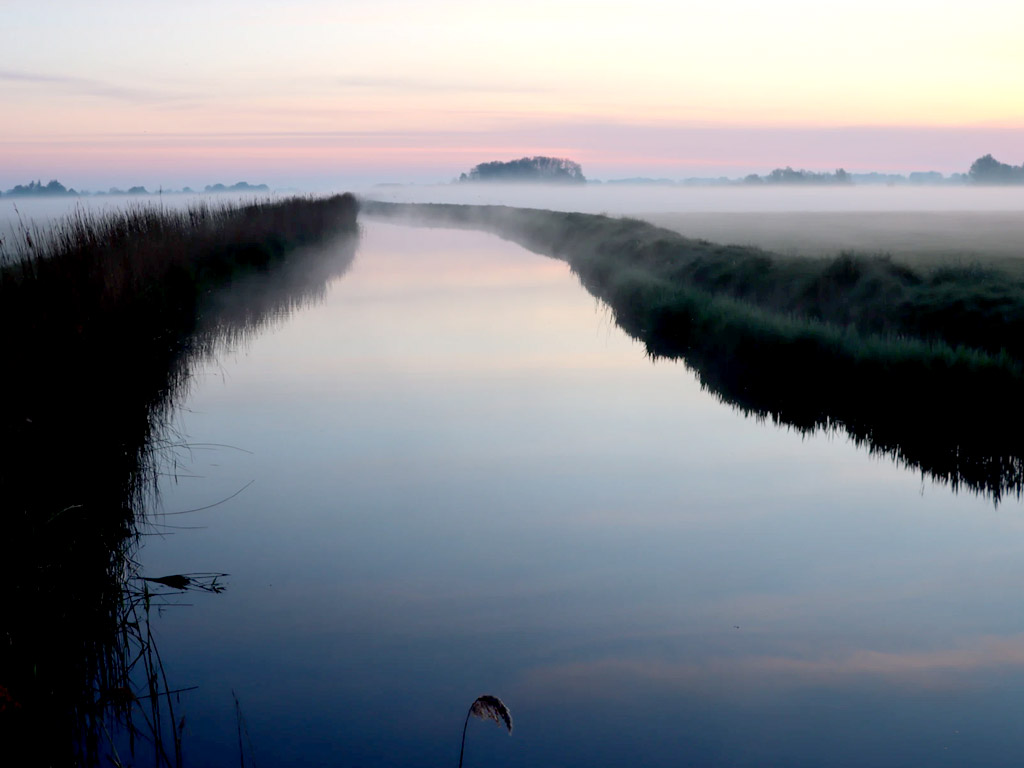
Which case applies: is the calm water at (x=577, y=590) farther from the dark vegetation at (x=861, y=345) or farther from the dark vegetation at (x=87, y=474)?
the dark vegetation at (x=861, y=345)

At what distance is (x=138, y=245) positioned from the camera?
13156 millimetres

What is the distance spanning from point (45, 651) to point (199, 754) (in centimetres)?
74

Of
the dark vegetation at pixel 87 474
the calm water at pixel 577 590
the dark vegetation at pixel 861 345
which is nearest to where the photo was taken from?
the dark vegetation at pixel 87 474

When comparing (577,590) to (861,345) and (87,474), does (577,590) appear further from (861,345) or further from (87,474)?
(861,345)

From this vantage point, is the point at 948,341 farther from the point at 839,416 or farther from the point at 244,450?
the point at 244,450

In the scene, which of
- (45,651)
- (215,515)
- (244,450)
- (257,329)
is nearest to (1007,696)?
(45,651)

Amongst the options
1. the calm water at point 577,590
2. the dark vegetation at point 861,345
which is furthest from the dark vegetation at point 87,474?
the dark vegetation at point 861,345

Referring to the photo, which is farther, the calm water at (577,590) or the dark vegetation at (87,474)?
the calm water at (577,590)

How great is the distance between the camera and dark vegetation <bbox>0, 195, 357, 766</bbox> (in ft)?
11.9

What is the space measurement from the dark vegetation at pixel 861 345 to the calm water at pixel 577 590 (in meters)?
0.67

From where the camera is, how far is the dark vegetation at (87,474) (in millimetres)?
3639

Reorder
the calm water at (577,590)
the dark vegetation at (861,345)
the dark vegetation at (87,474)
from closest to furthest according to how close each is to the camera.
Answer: the dark vegetation at (87,474) < the calm water at (577,590) < the dark vegetation at (861,345)

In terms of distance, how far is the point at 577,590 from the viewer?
201 inches

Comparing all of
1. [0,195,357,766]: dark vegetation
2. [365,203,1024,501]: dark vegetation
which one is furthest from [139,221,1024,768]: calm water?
[365,203,1024,501]: dark vegetation
